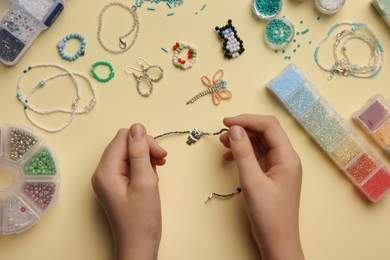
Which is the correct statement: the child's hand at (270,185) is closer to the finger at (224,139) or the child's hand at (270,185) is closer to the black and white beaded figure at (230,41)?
the finger at (224,139)

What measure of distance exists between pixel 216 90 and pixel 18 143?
0.60 m

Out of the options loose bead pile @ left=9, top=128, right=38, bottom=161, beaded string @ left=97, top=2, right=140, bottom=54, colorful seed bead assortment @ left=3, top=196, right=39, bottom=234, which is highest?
beaded string @ left=97, top=2, right=140, bottom=54

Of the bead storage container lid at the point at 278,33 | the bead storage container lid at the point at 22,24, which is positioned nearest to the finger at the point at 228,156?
the bead storage container lid at the point at 278,33

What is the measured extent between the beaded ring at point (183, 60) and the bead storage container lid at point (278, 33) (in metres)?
0.24

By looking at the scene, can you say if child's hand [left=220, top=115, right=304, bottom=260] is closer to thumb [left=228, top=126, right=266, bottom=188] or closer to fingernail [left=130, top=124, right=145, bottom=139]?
thumb [left=228, top=126, right=266, bottom=188]

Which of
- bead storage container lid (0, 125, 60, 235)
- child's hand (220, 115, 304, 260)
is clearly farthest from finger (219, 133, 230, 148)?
bead storage container lid (0, 125, 60, 235)

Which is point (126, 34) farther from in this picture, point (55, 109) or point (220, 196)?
point (220, 196)

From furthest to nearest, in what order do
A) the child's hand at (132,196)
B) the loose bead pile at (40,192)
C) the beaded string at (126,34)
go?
1. the beaded string at (126,34)
2. the loose bead pile at (40,192)
3. the child's hand at (132,196)

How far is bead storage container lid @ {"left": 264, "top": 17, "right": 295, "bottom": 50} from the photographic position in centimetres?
150

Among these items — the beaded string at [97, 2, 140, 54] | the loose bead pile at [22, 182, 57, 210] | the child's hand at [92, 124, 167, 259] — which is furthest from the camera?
the beaded string at [97, 2, 140, 54]

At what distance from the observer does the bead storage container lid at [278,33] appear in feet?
4.93

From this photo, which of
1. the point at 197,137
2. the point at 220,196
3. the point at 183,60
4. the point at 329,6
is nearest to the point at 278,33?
the point at 329,6

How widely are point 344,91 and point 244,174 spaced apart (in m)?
0.49

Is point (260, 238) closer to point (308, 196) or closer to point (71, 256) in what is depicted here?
point (308, 196)
